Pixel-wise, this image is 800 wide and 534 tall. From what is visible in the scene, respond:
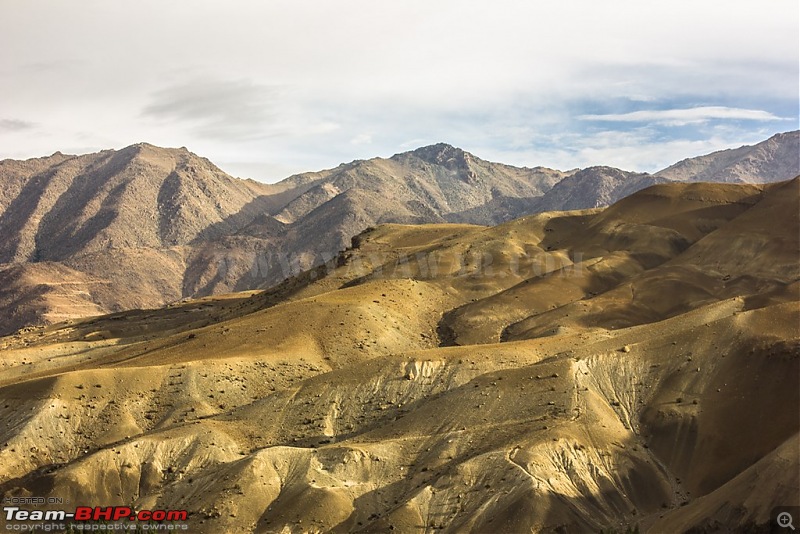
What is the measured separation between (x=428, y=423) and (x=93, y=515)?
2656cm

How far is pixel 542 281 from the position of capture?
384ft

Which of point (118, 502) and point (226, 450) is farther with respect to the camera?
point (226, 450)

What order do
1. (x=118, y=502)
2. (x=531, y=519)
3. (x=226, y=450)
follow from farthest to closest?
(x=226, y=450) → (x=118, y=502) → (x=531, y=519)

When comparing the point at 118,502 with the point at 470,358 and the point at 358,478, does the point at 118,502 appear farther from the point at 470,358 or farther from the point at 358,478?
the point at 470,358

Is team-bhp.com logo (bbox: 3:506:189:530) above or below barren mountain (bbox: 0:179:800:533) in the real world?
below

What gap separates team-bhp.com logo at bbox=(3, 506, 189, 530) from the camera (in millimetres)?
57031

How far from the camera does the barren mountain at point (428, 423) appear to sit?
54.8m

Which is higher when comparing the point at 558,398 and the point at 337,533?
the point at 558,398

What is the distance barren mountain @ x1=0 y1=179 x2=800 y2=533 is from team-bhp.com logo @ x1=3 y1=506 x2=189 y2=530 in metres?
1.15

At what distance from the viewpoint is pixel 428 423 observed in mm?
64938

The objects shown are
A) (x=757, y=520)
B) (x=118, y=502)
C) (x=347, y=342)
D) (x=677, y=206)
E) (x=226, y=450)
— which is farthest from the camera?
(x=677, y=206)

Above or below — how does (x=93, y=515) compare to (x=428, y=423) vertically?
below

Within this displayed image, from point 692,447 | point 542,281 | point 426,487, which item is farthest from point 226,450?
point 542,281

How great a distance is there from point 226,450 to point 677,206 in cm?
10661
